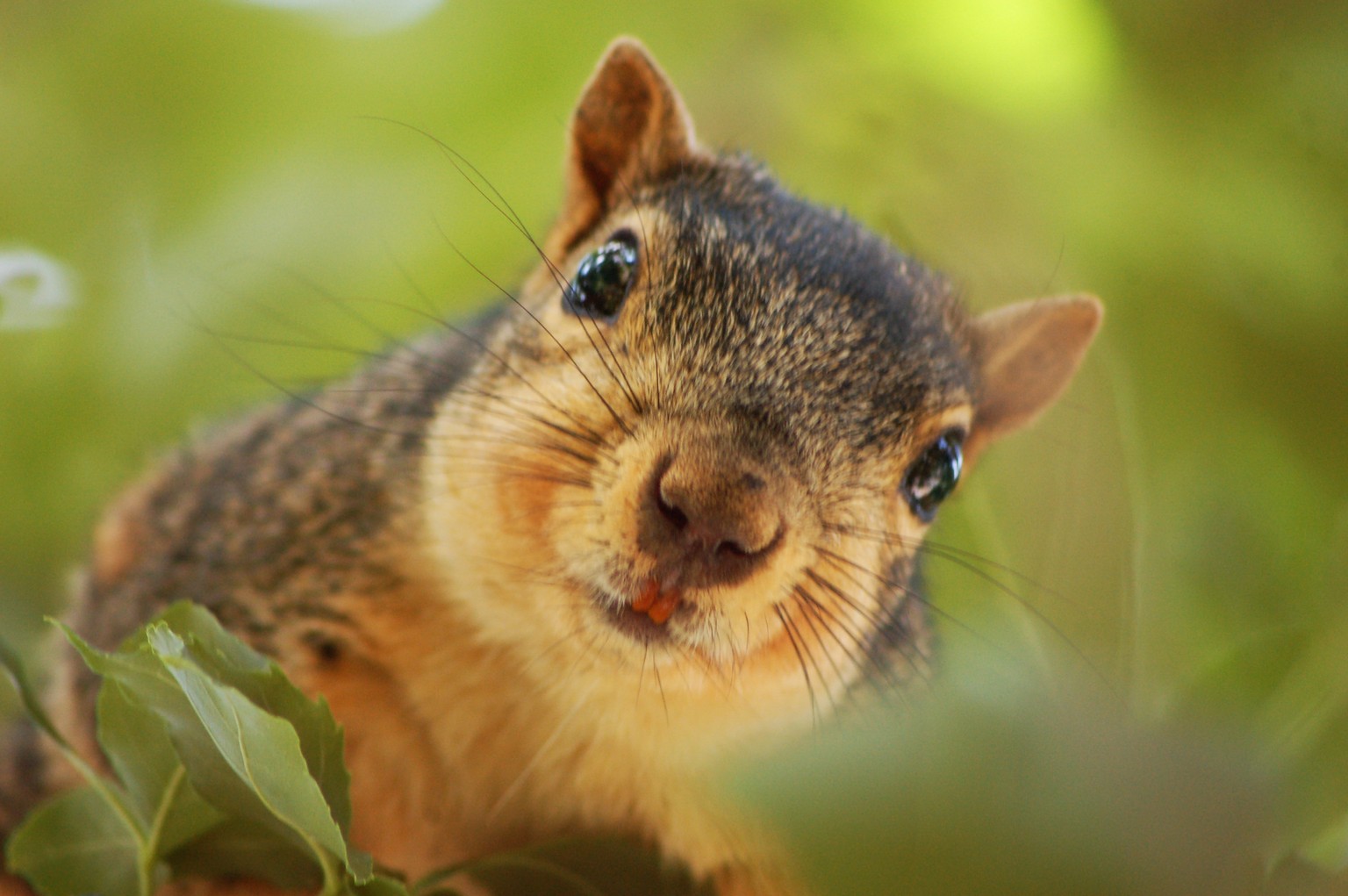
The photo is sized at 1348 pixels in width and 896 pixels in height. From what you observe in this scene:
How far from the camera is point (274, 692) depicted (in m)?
0.77

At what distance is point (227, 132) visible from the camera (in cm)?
129

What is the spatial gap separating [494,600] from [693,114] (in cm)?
49

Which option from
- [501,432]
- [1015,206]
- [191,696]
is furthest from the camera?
[501,432]

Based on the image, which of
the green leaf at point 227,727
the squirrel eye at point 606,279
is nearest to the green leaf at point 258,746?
the green leaf at point 227,727

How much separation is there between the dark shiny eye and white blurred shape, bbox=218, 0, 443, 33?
606mm

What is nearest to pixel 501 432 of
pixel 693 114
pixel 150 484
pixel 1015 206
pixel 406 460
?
pixel 406 460

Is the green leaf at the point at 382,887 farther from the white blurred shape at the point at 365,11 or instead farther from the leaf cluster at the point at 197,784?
the white blurred shape at the point at 365,11

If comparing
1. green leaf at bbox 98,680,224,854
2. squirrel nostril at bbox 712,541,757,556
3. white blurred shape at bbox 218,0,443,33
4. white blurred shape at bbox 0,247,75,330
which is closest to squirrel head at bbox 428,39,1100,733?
squirrel nostril at bbox 712,541,757,556

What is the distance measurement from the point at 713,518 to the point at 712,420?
0.31 feet

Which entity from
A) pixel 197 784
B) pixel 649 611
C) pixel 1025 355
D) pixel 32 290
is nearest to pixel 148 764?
pixel 197 784

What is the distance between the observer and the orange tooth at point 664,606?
832 mm

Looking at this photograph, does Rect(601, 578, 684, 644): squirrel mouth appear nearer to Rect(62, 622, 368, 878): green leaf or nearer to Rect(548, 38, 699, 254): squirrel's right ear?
Rect(62, 622, 368, 878): green leaf

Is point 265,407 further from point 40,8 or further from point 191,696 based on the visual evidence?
point 191,696

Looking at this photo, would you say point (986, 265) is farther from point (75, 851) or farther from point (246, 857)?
point (75, 851)
